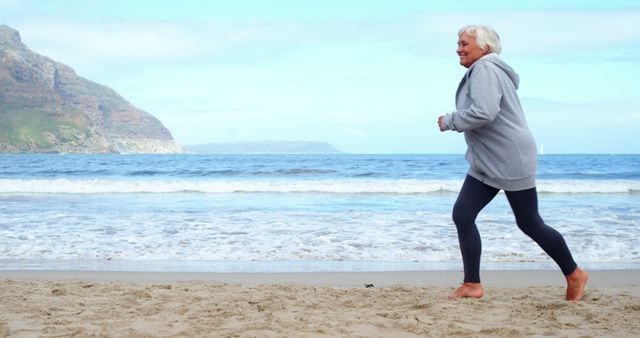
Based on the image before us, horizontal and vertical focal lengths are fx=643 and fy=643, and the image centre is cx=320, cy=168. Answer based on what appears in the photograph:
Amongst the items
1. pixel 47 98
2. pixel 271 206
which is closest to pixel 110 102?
pixel 47 98

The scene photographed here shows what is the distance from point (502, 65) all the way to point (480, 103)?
320mm

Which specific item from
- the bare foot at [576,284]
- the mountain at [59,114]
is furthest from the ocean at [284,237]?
the mountain at [59,114]

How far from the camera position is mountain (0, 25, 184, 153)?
363ft

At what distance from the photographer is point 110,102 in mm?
187250

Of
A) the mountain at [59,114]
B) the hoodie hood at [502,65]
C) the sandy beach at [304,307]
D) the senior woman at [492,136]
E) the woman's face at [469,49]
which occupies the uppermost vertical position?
the mountain at [59,114]

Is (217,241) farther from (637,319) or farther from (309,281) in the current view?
(637,319)

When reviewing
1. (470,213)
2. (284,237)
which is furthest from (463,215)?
(284,237)

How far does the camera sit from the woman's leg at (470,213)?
4055mm

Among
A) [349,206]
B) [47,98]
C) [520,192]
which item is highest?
[47,98]

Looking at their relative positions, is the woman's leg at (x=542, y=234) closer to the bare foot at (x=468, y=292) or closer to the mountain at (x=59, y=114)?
the bare foot at (x=468, y=292)

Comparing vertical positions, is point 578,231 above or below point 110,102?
below

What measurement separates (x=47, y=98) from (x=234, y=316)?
5380 inches

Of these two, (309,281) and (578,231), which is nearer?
(309,281)

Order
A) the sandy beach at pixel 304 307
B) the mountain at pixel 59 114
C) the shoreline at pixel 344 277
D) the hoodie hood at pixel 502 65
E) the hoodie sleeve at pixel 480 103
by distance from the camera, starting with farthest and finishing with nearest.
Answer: the mountain at pixel 59 114, the shoreline at pixel 344 277, the hoodie hood at pixel 502 65, the hoodie sleeve at pixel 480 103, the sandy beach at pixel 304 307
